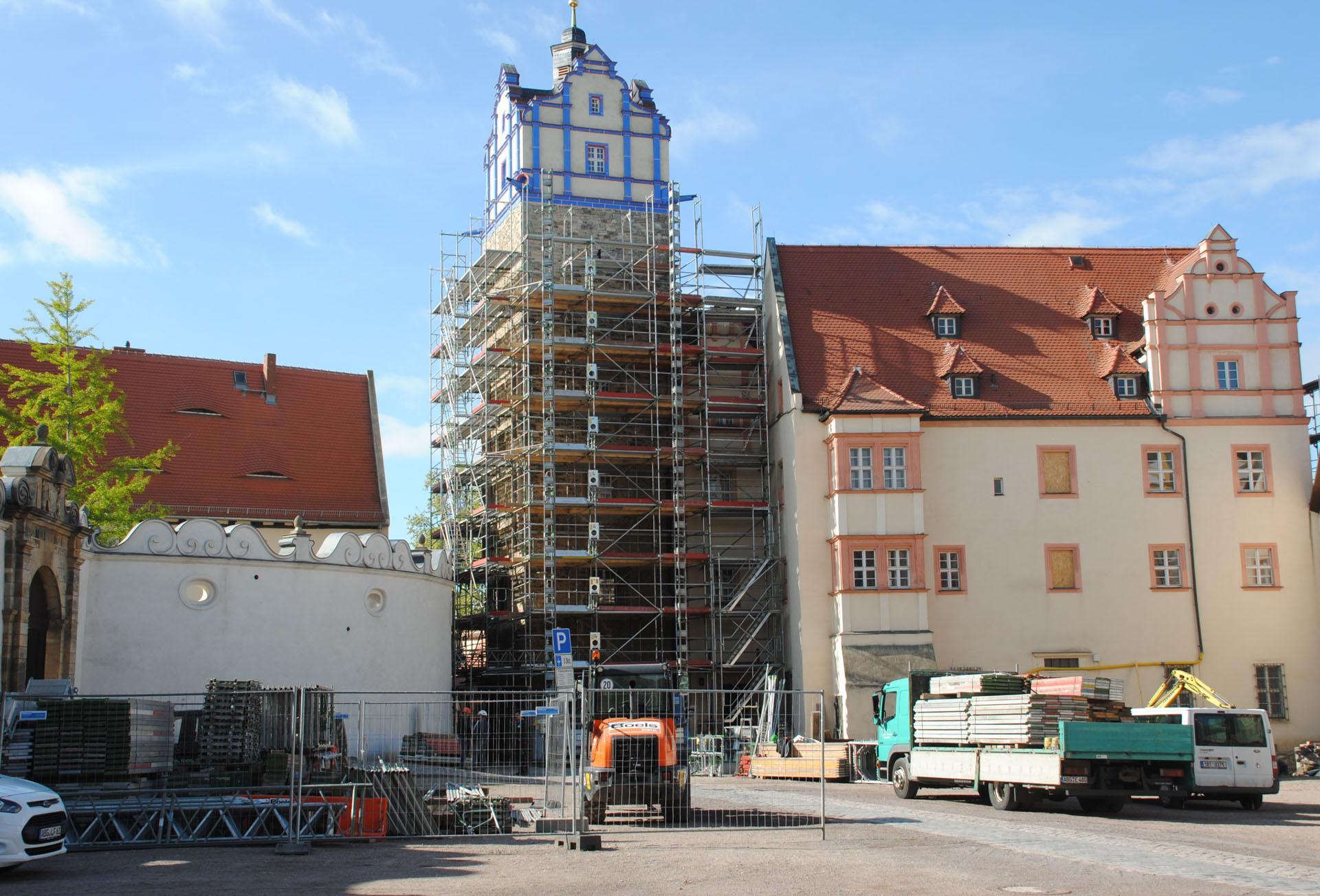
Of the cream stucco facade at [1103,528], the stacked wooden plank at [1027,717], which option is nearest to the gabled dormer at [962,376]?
the cream stucco facade at [1103,528]

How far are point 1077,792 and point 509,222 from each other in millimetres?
27304

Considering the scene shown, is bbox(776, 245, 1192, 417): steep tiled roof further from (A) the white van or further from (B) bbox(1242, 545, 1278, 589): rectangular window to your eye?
(A) the white van

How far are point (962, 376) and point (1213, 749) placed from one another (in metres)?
16.3

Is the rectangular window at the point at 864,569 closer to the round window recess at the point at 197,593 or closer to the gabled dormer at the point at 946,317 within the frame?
the gabled dormer at the point at 946,317

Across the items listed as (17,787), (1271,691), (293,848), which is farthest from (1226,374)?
(17,787)

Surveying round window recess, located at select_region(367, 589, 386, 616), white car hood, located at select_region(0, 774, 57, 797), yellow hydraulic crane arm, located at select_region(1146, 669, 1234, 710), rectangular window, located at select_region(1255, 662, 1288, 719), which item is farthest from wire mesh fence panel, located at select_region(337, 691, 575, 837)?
rectangular window, located at select_region(1255, 662, 1288, 719)

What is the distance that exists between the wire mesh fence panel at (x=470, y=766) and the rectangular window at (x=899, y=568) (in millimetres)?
14943

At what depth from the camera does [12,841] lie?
14.0 meters

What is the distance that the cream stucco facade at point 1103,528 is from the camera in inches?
1422

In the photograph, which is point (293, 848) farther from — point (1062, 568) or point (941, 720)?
point (1062, 568)

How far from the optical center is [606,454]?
38.1 meters

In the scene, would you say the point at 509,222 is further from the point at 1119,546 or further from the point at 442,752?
the point at 442,752

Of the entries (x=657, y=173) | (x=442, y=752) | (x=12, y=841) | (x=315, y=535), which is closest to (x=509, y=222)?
(x=657, y=173)

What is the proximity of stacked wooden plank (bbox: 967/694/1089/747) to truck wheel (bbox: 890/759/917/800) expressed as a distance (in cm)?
256
